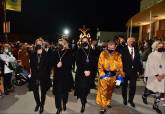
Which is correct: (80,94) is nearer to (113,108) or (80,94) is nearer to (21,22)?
(113,108)

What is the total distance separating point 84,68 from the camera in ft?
33.2

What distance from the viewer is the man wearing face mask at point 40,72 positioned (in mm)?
9647

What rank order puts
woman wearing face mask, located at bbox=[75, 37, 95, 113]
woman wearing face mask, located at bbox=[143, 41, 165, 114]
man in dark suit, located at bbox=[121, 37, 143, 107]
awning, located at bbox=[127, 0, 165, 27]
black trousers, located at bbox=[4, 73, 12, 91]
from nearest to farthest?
woman wearing face mask, located at bbox=[75, 37, 95, 113]
woman wearing face mask, located at bbox=[143, 41, 165, 114]
man in dark suit, located at bbox=[121, 37, 143, 107]
black trousers, located at bbox=[4, 73, 12, 91]
awning, located at bbox=[127, 0, 165, 27]

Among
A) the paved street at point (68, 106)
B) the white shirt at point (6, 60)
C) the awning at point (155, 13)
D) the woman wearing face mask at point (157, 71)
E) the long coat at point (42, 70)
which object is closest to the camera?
the long coat at point (42, 70)

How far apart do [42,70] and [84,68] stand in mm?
1155

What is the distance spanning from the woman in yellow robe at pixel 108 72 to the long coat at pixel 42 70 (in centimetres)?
134

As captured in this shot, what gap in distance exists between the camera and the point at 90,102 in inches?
448

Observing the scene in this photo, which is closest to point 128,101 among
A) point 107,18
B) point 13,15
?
point 13,15

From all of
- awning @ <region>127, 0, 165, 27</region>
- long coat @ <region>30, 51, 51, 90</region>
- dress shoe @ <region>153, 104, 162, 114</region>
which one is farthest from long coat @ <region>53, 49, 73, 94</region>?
awning @ <region>127, 0, 165, 27</region>

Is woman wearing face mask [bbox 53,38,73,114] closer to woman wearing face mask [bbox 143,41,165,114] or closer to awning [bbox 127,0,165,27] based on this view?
woman wearing face mask [bbox 143,41,165,114]

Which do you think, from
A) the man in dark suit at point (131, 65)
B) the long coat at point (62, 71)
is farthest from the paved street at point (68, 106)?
the long coat at point (62, 71)

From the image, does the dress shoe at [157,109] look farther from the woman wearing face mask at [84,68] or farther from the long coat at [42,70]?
the long coat at [42,70]

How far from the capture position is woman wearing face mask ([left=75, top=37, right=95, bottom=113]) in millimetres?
10078

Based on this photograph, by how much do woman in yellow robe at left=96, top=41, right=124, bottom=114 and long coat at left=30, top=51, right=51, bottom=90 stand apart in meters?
1.34
